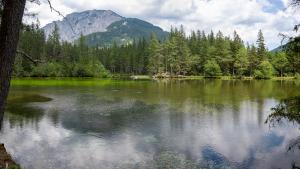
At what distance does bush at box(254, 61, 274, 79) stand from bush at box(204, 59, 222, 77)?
1405 cm

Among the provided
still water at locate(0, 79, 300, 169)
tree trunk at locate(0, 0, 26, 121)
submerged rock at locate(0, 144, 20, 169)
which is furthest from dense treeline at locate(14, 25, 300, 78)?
tree trunk at locate(0, 0, 26, 121)

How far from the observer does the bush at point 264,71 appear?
115369 millimetres

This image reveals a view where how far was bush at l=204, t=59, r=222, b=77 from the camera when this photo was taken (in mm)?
125344

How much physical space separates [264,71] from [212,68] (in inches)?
745

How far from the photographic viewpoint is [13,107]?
40.2 meters

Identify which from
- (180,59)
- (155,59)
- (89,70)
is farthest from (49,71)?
(180,59)

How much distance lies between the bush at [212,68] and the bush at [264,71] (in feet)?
46.1

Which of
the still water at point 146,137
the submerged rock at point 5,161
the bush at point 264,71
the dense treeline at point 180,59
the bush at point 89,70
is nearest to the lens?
the submerged rock at point 5,161

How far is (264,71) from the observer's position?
380 ft

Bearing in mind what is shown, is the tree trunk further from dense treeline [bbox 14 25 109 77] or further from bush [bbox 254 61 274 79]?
dense treeline [bbox 14 25 109 77]

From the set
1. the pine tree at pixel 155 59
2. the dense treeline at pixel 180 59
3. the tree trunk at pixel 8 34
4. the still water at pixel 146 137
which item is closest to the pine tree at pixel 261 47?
the dense treeline at pixel 180 59

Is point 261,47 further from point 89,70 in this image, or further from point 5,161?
point 5,161

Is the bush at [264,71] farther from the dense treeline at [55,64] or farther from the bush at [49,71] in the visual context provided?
the bush at [49,71]

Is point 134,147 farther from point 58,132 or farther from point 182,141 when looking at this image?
point 58,132
